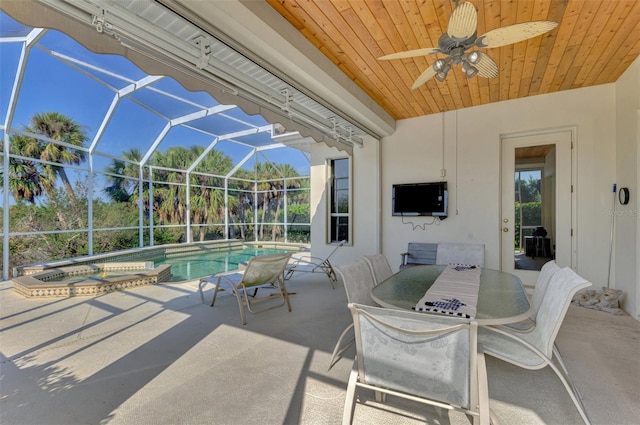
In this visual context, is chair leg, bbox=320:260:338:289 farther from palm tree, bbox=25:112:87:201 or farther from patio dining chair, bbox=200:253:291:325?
palm tree, bbox=25:112:87:201

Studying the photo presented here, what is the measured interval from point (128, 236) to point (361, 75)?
921cm

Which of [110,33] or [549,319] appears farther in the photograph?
[110,33]

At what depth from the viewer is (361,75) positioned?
375 centimetres

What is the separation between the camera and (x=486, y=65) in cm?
249

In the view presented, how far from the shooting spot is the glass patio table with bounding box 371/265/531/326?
1.80m

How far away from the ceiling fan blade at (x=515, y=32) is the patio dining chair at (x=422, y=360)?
2.07m

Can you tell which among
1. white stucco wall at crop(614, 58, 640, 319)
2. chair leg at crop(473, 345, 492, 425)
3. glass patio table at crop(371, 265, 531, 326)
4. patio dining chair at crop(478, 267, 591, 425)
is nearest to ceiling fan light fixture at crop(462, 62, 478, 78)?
patio dining chair at crop(478, 267, 591, 425)

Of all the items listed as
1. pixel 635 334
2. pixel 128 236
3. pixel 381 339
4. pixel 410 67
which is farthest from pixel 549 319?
pixel 128 236

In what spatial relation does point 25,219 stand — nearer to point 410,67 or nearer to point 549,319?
point 410,67

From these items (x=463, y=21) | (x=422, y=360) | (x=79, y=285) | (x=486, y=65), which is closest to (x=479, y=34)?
(x=486, y=65)

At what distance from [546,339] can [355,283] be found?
130cm

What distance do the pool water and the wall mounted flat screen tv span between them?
5.01 meters

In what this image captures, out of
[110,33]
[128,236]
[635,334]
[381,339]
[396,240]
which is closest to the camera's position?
[381,339]

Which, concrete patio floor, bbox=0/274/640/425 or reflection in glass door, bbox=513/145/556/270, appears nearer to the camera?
concrete patio floor, bbox=0/274/640/425
